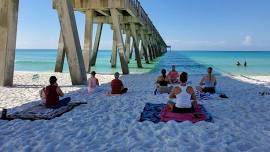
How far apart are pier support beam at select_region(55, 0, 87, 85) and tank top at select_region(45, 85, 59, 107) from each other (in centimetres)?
566

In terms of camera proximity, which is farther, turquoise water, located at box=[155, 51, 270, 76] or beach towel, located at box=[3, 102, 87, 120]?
turquoise water, located at box=[155, 51, 270, 76]

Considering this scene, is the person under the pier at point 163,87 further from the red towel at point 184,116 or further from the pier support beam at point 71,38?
the red towel at point 184,116

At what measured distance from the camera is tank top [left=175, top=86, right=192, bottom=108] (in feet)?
24.1

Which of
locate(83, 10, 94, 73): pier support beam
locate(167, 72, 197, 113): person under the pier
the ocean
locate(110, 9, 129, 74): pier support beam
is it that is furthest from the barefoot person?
the ocean

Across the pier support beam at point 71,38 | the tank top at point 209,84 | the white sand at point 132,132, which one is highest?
the pier support beam at point 71,38

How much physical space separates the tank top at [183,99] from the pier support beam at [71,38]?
7.60 meters

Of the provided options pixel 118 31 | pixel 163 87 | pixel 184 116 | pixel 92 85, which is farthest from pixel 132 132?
pixel 118 31

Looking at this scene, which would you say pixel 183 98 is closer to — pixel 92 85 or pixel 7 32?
pixel 92 85

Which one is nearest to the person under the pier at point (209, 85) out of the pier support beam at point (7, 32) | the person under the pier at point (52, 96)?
the person under the pier at point (52, 96)

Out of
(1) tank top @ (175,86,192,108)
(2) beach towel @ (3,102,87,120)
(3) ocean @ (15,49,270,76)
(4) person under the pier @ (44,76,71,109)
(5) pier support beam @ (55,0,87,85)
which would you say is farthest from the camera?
(3) ocean @ (15,49,270,76)

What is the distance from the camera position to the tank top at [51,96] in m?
8.58

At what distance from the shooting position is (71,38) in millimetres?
14062

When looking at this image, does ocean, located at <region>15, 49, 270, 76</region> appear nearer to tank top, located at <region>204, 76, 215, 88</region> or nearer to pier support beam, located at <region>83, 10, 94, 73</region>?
pier support beam, located at <region>83, 10, 94, 73</region>

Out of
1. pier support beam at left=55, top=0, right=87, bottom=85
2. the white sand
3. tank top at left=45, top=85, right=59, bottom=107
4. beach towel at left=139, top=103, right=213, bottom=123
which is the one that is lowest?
the white sand
